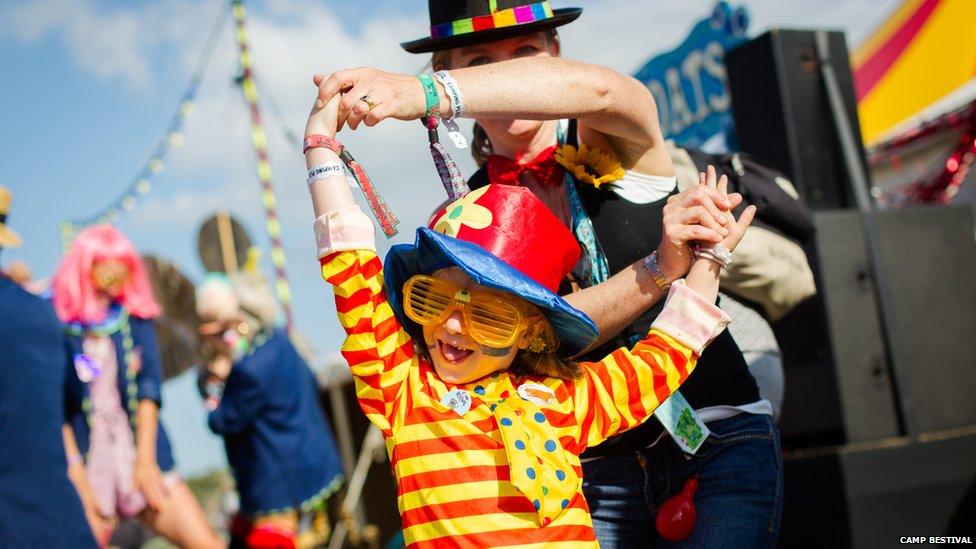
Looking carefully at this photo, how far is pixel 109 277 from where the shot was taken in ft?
16.5

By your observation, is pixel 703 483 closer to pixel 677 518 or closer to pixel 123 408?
pixel 677 518

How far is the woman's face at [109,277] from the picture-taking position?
5.02 meters

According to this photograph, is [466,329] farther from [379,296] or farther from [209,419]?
[209,419]

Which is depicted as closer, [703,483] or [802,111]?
[703,483]

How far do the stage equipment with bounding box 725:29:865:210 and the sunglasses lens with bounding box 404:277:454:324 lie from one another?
2686 millimetres

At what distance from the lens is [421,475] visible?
181 centimetres

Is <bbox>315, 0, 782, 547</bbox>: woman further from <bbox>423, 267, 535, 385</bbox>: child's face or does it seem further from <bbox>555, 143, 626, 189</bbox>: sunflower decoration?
<bbox>423, 267, 535, 385</bbox>: child's face

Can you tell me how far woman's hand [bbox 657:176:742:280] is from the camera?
189cm

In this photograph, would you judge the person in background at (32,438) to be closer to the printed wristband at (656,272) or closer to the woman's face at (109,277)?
the woman's face at (109,277)

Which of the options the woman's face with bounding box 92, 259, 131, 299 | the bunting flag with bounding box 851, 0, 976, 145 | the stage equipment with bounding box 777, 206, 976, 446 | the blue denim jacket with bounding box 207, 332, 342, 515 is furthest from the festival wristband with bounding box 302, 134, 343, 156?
the bunting flag with bounding box 851, 0, 976, 145

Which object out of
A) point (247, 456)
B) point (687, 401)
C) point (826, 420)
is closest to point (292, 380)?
point (247, 456)

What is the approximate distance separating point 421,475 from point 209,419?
419 centimetres

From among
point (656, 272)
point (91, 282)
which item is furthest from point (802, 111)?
point (91, 282)

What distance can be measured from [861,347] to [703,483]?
2.02m
